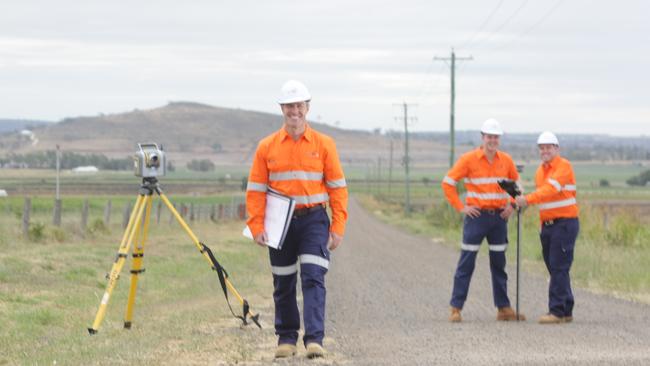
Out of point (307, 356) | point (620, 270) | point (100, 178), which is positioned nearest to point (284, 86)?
point (307, 356)

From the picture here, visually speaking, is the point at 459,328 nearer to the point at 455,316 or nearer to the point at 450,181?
the point at 455,316

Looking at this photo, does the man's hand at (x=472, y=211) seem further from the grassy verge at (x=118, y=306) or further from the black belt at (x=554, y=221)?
the grassy verge at (x=118, y=306)

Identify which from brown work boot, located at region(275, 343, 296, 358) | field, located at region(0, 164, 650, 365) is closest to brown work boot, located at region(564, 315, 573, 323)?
field, located at region(0, 164, 650, 365)

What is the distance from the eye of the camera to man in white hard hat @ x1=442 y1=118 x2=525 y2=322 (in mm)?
13984

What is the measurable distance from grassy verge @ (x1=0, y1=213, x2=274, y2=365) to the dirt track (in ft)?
3.18

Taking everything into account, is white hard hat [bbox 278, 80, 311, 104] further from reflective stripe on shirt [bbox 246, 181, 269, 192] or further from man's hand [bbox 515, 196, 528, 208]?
man's hand [bbox 515, 196, 528, 208]

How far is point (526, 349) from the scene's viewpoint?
36.0ft

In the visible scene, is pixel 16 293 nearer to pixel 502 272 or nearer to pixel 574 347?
pixel 502 272

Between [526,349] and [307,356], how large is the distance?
199 centimetres

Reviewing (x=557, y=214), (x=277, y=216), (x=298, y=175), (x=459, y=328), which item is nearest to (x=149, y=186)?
(x=277, y=216)

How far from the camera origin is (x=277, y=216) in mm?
10555

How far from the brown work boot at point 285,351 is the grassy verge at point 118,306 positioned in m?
0.25

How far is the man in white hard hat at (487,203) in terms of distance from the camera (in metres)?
14.0

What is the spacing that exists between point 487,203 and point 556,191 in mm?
787
